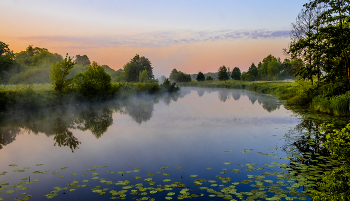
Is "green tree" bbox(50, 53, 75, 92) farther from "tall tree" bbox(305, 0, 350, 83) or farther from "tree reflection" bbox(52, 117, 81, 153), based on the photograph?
"tall tree" bbox(305, 0, 350, 83)

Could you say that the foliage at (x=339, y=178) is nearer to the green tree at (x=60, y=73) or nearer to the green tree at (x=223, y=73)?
the green tree at (x=60, y=73)

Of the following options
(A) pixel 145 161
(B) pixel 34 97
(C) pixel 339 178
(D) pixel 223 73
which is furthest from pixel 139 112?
(D) pixel 223 73

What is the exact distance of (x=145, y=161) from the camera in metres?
7.54

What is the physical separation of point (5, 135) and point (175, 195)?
426 inches

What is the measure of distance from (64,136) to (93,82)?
55.4 ft

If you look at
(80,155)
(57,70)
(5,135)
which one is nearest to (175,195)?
(80,155)

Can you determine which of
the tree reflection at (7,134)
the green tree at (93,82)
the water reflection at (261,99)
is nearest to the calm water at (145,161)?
the tree reflection at (7,134)

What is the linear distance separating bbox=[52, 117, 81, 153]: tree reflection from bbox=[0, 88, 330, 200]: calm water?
1.8 inches

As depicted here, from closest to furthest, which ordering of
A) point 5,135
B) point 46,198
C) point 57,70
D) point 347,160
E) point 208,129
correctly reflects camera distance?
point 347,160 → point 46,198 → point 5,135 → point 208,129 → point 57,70

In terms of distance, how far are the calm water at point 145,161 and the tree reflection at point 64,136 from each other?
0.15ft

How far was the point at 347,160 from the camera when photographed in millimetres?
3969

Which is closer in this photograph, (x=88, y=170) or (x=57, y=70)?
(x=88, y=170)

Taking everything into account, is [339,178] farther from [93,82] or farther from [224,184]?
[93,82]

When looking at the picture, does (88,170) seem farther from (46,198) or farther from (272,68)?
(272,68)
